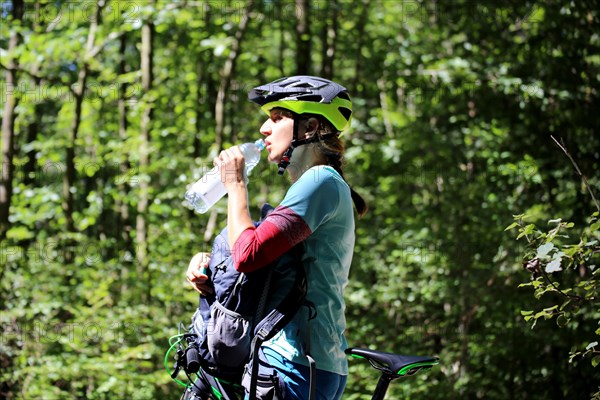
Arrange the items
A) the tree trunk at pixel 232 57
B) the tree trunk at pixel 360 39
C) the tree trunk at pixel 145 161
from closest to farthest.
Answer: the tree trunk at pixel 145 161, the tree trunk at pixel 232 57, the tree trunk at pixel 360 39

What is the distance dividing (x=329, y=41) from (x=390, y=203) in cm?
274

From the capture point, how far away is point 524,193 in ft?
23.7

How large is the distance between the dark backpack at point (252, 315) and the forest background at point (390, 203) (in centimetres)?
396

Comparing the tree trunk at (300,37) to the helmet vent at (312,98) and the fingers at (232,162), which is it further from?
the fingers at (232,162)

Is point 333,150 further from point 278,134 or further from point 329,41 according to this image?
point 329,41

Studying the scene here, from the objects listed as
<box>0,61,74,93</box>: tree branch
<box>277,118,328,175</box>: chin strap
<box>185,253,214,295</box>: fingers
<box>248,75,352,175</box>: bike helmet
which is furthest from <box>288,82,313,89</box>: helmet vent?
<box>0,61,74,93</box>: tree branch

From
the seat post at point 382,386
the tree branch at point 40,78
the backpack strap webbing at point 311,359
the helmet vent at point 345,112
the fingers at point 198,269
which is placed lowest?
the tree branch at point 40,78

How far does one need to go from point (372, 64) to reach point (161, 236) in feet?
12.2

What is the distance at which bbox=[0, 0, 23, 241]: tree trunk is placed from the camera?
8422 millimetres

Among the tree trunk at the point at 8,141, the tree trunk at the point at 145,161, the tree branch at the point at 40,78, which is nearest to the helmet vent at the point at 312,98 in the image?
the tree trunk at the point at 145,161

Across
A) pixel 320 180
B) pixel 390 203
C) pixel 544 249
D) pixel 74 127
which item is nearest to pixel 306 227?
pixel 320 180

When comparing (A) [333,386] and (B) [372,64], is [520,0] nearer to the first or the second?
(B) [372,64]

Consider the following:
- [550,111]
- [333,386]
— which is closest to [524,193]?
[550,111]

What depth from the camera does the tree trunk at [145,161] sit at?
8.05 meters
